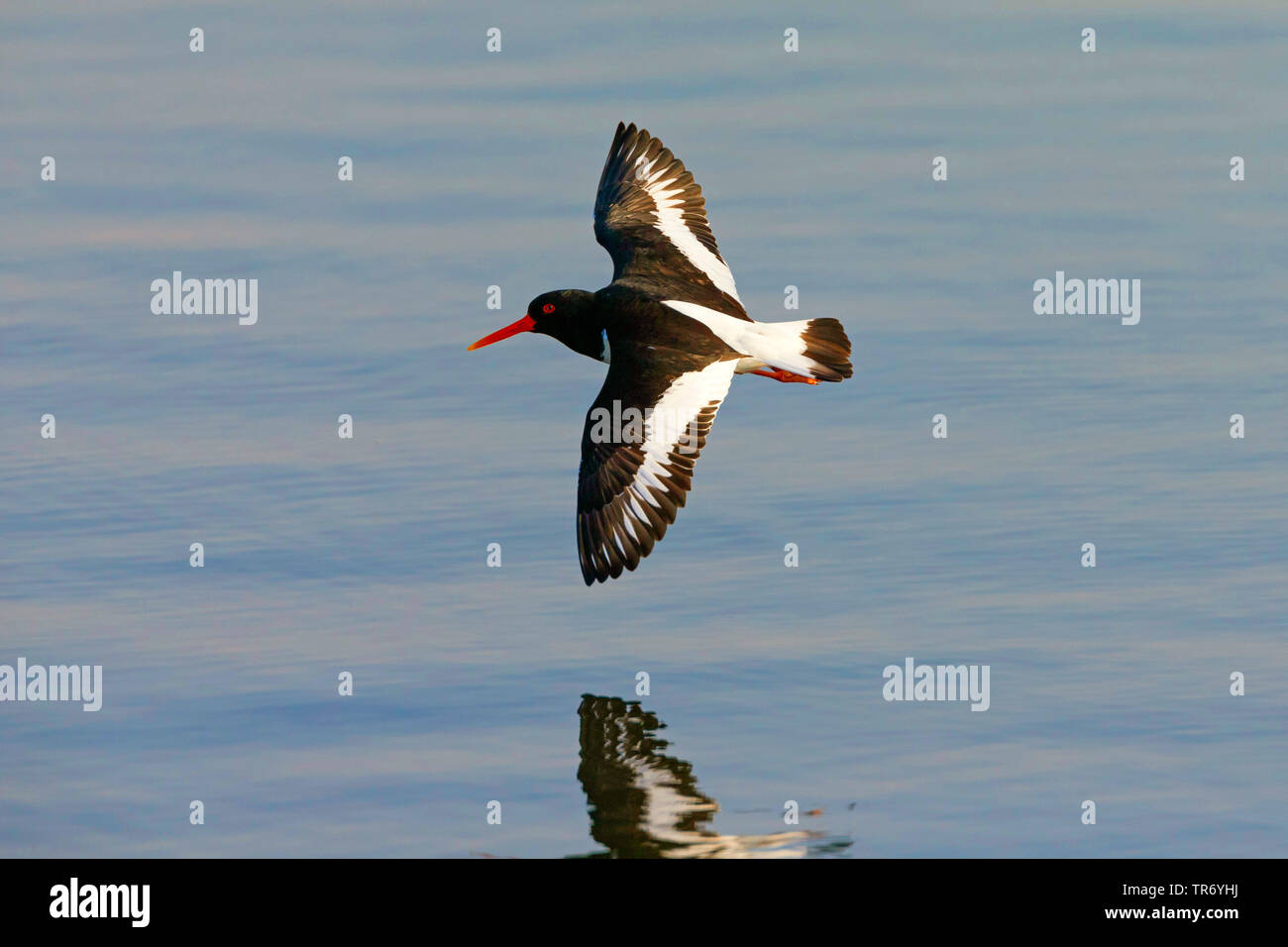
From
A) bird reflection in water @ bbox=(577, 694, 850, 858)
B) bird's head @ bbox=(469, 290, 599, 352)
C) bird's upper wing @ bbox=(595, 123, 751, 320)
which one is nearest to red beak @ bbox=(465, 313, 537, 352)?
bird's head @ bbox=(469, 290, 599, 352)

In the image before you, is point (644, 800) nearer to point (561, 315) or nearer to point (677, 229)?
point (561, 315)

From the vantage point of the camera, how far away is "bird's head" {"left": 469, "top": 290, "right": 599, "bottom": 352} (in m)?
11.4

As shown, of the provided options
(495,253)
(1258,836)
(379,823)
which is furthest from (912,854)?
(495,253)

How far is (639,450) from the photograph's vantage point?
32.6 ft

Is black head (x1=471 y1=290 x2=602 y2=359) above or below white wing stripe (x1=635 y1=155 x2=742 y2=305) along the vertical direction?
below

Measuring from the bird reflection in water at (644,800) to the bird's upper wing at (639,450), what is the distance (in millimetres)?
1013

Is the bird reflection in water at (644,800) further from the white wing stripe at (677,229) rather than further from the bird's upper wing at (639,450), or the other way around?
the white wing stripe at (677,229)

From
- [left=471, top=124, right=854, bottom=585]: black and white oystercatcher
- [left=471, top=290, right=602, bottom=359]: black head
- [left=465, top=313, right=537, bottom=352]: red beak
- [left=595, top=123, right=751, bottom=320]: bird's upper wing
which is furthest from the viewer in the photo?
[left=465, top=313, right=537, bottom=352]: red beak

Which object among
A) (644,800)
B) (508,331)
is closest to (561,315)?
(508,331)

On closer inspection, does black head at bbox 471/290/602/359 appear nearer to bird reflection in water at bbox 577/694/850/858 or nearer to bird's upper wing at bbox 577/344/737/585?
bird's upper wing at bbox 577/344/737/585

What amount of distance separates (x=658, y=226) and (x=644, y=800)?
502 centimetres

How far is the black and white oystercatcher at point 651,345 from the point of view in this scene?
977 centimetres

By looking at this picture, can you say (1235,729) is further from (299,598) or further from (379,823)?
(299,598)

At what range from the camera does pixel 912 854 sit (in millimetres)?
7516
